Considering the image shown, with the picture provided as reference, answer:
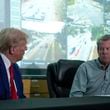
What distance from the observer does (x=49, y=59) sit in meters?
3.15

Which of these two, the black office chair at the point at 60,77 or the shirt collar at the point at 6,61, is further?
the black office chair at the point at 60,77

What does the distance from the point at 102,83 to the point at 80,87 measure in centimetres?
22

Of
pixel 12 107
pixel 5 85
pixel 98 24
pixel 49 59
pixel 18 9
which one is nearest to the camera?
pixel 12 107

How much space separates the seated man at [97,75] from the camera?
2.54m

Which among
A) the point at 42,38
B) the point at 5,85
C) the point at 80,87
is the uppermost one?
the point at 42,38

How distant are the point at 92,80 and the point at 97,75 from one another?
7 cm

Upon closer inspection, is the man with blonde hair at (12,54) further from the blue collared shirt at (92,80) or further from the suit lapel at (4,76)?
the blue collared shirt at (92,80)

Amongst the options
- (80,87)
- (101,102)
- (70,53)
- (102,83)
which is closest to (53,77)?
(80,87)

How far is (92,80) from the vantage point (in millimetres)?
2551

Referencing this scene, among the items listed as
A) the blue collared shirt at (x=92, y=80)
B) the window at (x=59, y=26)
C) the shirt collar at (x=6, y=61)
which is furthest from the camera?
the window at (x=59, y=26)

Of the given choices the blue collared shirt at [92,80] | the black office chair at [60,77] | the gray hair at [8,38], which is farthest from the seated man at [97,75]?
→ the gray hair at [8,38]

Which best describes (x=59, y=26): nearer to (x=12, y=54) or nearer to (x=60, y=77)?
(x=60, y=77)

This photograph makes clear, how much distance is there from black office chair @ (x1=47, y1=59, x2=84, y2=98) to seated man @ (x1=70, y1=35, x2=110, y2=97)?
0.50ft

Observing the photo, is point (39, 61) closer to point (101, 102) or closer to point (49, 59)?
point (49, 59)
